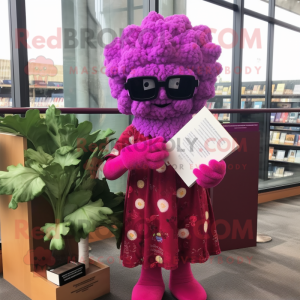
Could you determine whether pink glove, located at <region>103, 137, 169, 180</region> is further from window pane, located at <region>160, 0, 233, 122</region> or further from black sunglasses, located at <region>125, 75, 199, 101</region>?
window pane, located at <region>160, 0, 233, 122</region>

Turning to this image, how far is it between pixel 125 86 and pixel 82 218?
0.52 metres

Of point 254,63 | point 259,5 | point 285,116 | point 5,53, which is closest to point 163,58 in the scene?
point 5,53

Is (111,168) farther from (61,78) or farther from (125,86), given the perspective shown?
(61,78)

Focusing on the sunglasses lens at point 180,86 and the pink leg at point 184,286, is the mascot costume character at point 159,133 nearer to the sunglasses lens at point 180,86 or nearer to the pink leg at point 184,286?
the sunglasses lens at point 180,86

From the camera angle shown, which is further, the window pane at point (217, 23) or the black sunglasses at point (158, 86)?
the window pane at point (217, 23)

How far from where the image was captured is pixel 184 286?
4.86 ft

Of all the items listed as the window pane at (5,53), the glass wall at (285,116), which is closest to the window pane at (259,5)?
the glass wall at (285,116)

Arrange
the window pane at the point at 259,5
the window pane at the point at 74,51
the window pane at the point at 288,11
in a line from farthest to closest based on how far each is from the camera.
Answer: the window pane at the point at 288,11
the window pane at the point at 259,5
the window pane at the point at 74,51

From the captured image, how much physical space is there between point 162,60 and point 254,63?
3.57m

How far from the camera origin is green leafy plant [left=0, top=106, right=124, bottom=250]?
1.23 metres

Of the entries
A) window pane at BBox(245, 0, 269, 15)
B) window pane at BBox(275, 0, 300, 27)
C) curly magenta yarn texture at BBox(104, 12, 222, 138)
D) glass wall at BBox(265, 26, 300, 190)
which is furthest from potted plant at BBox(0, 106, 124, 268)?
window pane at BBox(275, 0, 300, 27)

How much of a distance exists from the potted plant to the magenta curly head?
0.24 meters

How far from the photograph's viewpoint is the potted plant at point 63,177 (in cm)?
123

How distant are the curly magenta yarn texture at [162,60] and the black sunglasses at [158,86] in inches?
0.7
